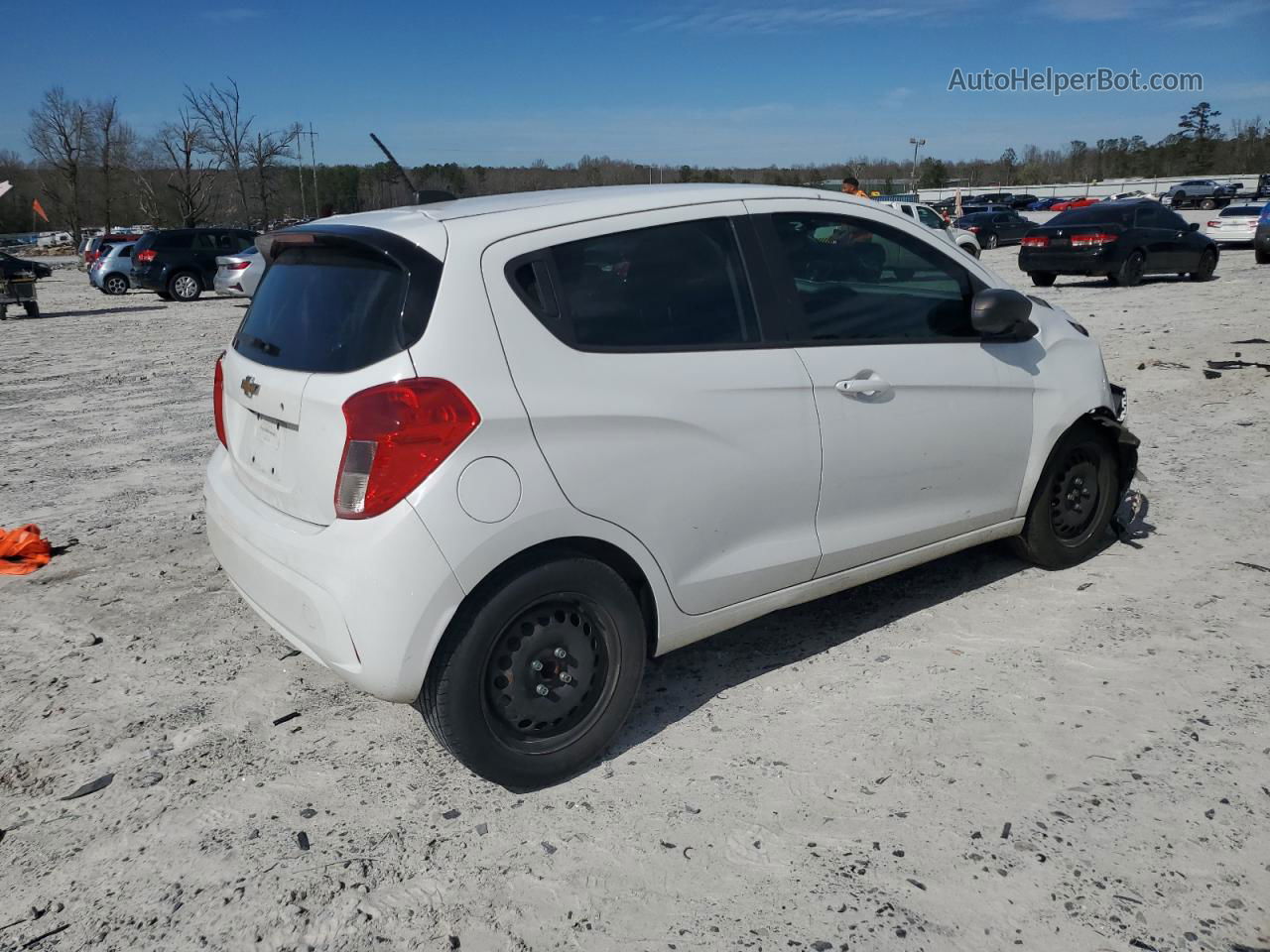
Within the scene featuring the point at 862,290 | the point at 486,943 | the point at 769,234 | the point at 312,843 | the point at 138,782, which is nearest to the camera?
the point at 486,943

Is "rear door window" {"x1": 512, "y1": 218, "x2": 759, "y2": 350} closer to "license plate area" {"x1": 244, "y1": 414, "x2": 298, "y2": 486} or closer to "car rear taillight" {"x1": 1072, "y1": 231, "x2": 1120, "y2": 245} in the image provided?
"license plate area" {"x1": 244, "y1": 414, "x2": 298, "y2": 486}

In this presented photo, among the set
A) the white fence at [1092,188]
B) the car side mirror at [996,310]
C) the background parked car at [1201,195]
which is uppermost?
the white fence at [1092,188]

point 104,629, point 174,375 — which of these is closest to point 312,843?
point 104,629

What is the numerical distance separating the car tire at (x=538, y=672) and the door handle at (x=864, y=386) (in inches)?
44.0

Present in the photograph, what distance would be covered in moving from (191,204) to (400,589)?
60159 millimetres

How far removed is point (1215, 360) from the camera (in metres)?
9.70

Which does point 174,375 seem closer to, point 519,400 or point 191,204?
point 519,400

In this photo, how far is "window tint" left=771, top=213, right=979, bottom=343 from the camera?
3672 millimetres

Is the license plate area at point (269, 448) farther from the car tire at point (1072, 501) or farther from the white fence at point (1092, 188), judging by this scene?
the white fence at point (1092, 188)

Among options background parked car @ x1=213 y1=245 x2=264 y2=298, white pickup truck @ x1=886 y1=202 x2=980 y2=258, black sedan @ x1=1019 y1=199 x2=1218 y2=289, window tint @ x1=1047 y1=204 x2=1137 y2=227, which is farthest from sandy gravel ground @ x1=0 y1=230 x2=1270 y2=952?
background parked car @ x1=213 y1=245 x2=264 y2=298

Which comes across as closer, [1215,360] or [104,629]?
[104,629]

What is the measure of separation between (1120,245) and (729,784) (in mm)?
17886

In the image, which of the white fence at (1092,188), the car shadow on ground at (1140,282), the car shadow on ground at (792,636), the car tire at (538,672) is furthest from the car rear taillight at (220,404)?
the white fence at (1092,188)

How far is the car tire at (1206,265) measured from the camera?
19.0 metres
